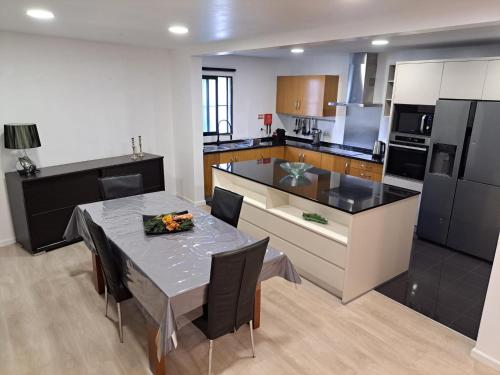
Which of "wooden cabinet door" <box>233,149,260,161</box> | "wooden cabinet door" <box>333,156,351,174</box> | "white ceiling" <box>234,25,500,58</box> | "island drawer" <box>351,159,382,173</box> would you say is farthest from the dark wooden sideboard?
"island drawer" <box>351,159,382,173</box>

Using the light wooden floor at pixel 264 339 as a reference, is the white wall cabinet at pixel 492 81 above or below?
above

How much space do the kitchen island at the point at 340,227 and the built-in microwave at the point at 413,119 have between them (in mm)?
1432

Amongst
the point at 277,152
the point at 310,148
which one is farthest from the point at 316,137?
the point at 277,152

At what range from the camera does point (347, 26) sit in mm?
3061

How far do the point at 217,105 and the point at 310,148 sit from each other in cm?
190

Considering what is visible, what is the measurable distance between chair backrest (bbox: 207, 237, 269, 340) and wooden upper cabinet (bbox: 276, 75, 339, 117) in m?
4.58

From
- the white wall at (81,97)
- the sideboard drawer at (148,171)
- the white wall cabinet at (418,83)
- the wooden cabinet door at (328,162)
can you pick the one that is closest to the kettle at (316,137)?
the wooden cabinet door at (328,162)

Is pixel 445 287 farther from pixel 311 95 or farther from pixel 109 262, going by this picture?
pixel 311 95

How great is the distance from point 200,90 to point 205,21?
86.7 inches

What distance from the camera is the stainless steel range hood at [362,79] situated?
5395mm

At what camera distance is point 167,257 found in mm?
2379

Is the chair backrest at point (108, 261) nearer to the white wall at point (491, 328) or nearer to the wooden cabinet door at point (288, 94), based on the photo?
the white wall at point (491, 328)

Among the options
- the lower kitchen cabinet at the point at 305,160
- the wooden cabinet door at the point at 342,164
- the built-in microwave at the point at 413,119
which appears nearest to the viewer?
the built-in microwave at the point at 413,119

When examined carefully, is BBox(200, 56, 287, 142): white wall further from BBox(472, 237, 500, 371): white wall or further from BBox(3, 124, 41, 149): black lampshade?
BBox(472, 237, 500, 371): white wall
